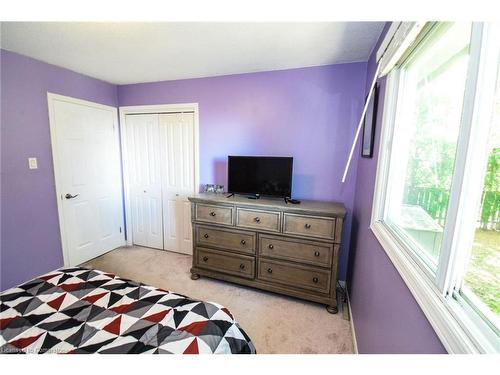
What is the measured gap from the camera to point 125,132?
3074 millimetres

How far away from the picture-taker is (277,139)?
7.93 ft

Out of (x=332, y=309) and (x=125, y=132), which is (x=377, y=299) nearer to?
(x=332, y=309)

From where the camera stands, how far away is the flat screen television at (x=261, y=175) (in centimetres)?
220

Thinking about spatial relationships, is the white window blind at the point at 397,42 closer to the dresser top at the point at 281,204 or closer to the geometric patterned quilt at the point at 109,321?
the dresser top at the point at 281,204

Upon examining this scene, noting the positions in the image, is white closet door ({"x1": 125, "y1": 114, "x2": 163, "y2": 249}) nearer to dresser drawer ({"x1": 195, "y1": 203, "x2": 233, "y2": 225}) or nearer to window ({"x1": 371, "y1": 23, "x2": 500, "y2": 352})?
dresser drawer ({"x1": 195, "y1": 203, "x2": 233, "y2": 225})

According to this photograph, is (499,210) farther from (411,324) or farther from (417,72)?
(417,72)

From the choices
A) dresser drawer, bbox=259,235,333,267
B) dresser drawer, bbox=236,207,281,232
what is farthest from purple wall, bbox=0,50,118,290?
dresser drawer, bbox=259,235,333,267

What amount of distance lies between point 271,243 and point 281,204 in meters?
0.40

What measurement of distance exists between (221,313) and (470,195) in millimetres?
1160

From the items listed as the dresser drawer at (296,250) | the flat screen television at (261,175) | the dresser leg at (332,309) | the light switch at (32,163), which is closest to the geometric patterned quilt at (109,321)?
the dresser drawer at (296,250)

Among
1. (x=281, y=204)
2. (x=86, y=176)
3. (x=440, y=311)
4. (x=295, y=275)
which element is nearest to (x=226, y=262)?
(x=295, y=275)

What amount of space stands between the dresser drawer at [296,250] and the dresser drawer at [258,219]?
0.11 m

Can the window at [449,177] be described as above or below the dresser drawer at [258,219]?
above
